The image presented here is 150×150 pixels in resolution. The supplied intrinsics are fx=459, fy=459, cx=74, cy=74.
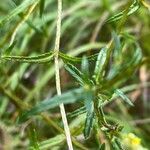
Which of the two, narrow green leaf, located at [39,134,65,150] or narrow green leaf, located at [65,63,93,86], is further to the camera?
narrow green leaf, located at [39,134,65,150]

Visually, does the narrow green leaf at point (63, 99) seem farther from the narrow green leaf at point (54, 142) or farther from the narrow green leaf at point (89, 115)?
the narrow green leaf at point (54, 142)

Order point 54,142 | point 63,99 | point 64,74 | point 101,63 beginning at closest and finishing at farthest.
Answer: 1. point 63,99
2. point 101,63
3. point 54,142
4. point 64,74

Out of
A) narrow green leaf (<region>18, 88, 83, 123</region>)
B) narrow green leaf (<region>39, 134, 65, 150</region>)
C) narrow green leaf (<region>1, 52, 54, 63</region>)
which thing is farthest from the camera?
narrow green leaf (<region>39, 134, 65, 150</region>)

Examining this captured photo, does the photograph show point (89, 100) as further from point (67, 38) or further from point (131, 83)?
point (67, 38)

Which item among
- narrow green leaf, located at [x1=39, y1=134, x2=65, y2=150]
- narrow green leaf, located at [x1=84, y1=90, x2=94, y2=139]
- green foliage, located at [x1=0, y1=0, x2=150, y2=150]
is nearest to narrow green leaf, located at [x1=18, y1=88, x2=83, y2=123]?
narrow green leaf, located at [x1=84, y1=90, x2=94, y2=139]

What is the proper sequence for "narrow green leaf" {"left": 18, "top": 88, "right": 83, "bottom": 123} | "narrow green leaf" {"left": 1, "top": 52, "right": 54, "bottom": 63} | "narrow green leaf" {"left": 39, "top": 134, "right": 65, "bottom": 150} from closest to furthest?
"narrow green leaf" {"left": 18, "top": 88, "right": 83, "bottom": 123}
"narrow green leaf" {"left": 1, "top": 52, "right": 54, "bottom": 63}
"narrow green leaf" {"left": 39, "top": 134, "right": 65, "bottom": 150}

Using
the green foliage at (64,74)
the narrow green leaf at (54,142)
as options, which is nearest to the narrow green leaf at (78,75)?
the green foliage at (64,74)

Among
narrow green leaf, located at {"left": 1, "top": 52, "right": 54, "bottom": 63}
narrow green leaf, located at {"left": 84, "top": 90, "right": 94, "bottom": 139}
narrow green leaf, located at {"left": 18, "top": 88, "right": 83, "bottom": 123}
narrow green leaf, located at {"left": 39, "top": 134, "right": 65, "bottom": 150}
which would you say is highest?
narrow green leaf, located at {"left": 1, "top": 52, "right": 54, "bottom": 63}

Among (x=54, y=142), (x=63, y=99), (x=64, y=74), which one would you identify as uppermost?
(x=64, y=74)

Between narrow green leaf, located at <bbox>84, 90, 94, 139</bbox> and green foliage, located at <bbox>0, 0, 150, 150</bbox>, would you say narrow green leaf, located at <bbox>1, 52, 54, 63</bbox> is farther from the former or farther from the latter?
narrow green leaf, located at <bbox>84, 90, 94, 139</bbox>

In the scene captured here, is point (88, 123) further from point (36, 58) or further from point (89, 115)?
point (36, 58)

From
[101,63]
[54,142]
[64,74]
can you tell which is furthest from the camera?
[64,74]

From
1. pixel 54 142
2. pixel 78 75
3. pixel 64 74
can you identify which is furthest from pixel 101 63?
pixel 64 74
